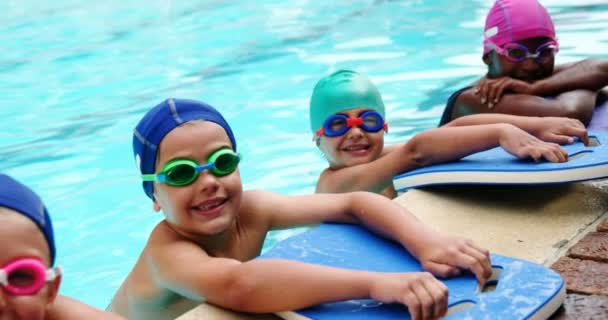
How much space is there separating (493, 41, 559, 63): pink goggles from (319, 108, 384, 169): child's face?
0.88 m

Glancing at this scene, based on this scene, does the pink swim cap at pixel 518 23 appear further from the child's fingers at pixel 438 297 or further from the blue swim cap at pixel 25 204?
the blue swim cap at pixel 25 204

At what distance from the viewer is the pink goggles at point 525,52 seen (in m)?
4.57

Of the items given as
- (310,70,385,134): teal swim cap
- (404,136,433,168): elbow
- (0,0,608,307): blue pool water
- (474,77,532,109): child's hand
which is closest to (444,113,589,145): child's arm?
(404,136,433,168): elbow

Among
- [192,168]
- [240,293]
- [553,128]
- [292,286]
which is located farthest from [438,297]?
[553,128]

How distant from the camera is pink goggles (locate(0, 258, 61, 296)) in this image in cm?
199

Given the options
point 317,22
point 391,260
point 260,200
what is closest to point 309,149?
point 260,200

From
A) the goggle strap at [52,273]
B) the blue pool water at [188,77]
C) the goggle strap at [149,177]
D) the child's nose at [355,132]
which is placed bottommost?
the blue pool water at [188,77]

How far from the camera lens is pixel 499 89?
455cm

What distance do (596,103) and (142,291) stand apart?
285 centimetres

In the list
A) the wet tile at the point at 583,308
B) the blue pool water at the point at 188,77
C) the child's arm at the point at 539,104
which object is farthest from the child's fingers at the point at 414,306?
the blue pool water at the point at 188,77

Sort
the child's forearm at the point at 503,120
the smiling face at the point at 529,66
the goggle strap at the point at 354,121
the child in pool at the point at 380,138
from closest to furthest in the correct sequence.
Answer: the child in pool at the point at 380,138, the child's forearm at the point at 503,120, the goggle strap at the point at 354,121, the smiling face at the point at 529,66

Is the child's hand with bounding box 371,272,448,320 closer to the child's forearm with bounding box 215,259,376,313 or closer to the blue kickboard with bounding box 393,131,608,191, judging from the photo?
the child's forearm with bounding box 215,259,376,313

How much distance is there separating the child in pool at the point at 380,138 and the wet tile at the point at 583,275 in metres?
0.67

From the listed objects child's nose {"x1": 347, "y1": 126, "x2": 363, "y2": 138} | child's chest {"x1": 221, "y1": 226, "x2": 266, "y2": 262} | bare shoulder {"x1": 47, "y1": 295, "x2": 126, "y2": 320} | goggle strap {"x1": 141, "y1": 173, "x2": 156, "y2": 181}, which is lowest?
child's chest {"x1": 221, "y1": 226, "x2": 266, "y2": 262}
